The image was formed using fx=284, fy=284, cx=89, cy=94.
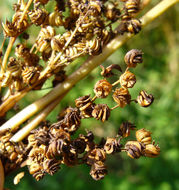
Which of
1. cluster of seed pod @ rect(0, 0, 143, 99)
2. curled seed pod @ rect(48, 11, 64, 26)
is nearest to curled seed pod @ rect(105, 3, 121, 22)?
cluster of seed pod @ rect(0, 0, 143, 99)

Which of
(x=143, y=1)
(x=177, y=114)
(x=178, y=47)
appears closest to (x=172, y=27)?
(x=178, y=47)

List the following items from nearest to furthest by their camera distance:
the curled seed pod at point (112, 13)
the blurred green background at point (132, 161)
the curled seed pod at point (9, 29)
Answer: the curled seed pod at point (9, 29)
the curled seed pod at point (112, 13)
the blurred green background at point (132, 161)

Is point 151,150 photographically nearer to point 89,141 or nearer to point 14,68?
point 89,141

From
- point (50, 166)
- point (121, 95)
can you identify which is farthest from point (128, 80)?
point (50, 166)

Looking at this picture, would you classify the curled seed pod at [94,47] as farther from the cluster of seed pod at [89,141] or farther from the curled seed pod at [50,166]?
the curled seed pod at [50,166]

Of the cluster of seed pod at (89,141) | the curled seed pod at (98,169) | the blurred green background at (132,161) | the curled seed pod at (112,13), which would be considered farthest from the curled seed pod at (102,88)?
the blurred green background at (132,161)

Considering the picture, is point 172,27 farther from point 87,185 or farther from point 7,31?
point 7,31
